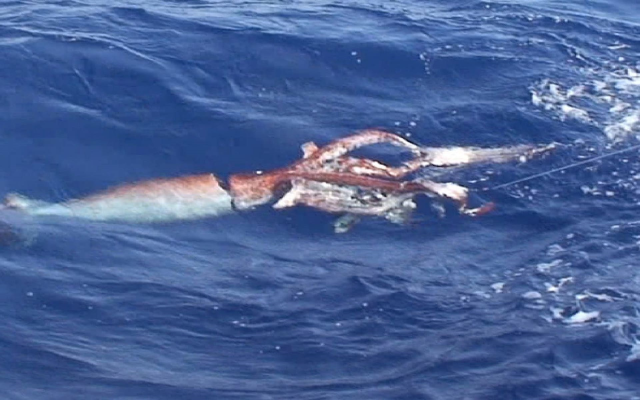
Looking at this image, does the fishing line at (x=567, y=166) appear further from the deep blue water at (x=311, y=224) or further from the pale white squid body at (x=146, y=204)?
the pale white squid body at (x=146, y=204)

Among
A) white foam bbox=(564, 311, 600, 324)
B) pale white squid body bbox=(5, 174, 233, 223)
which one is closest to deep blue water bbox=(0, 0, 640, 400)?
white foam bbox=(564, 311, 600, 324)

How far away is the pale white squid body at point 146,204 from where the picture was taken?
35.6 feet

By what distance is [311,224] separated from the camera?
10.9 meters

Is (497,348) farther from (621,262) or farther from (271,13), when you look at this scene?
(271,13)

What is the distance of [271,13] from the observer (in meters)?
15.6

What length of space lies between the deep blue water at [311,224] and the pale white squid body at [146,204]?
0.15 meters

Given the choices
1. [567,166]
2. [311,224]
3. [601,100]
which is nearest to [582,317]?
[311,224]

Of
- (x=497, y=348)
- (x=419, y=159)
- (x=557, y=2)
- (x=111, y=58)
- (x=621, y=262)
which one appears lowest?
(x=497, y=348)

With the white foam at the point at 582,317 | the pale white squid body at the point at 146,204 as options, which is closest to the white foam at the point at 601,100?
the white foam at the point at 582,317

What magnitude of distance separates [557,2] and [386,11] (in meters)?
2.40

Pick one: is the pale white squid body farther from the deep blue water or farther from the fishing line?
the fishing line

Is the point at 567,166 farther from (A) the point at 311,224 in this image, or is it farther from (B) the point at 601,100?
(A) the point at 311,224

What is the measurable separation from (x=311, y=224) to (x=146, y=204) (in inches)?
54.9

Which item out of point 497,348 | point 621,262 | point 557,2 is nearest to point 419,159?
point 621,262
